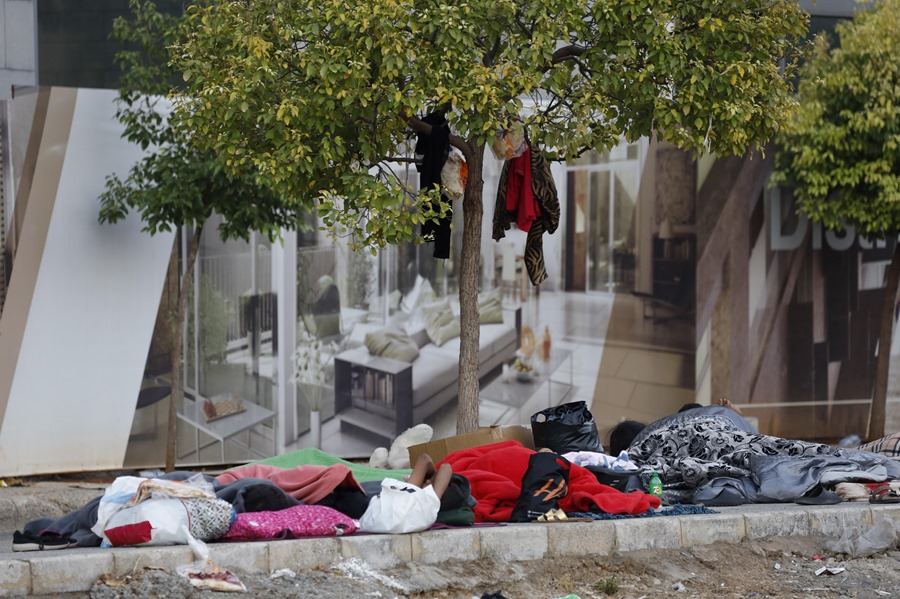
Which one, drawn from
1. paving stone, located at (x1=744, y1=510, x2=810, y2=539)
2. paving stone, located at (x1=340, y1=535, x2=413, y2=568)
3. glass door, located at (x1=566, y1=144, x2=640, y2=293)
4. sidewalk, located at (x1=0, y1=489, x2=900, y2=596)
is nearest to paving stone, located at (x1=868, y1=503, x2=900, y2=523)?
sidewalk, located at (x1=0, y1=489, x2=900, y2=596)

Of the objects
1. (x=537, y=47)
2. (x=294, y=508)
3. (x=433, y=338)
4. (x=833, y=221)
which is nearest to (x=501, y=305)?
(x=433, y=338)

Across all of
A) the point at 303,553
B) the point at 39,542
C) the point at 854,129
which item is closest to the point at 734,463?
the point at 303,553

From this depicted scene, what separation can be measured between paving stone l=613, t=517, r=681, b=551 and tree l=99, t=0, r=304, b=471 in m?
4.98

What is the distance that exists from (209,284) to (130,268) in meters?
0.84

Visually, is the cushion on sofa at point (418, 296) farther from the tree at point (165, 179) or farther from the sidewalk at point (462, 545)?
the sidewalk at point (462, 545)

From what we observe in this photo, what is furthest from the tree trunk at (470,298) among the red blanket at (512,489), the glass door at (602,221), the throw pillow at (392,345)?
the glass door at (602,221)

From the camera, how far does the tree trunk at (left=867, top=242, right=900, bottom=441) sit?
46.7 ft

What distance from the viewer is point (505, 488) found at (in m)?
7.42

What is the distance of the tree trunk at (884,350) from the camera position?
14.2 metres

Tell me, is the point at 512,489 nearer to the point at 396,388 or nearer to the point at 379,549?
the point at 379,549

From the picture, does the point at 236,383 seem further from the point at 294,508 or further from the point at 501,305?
the point at 294,508

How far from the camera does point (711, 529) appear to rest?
749 cm

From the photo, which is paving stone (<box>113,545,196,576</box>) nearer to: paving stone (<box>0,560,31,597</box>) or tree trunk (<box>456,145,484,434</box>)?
paving stone (<box>0,560,31,597</box>)

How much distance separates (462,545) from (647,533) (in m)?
1.34
